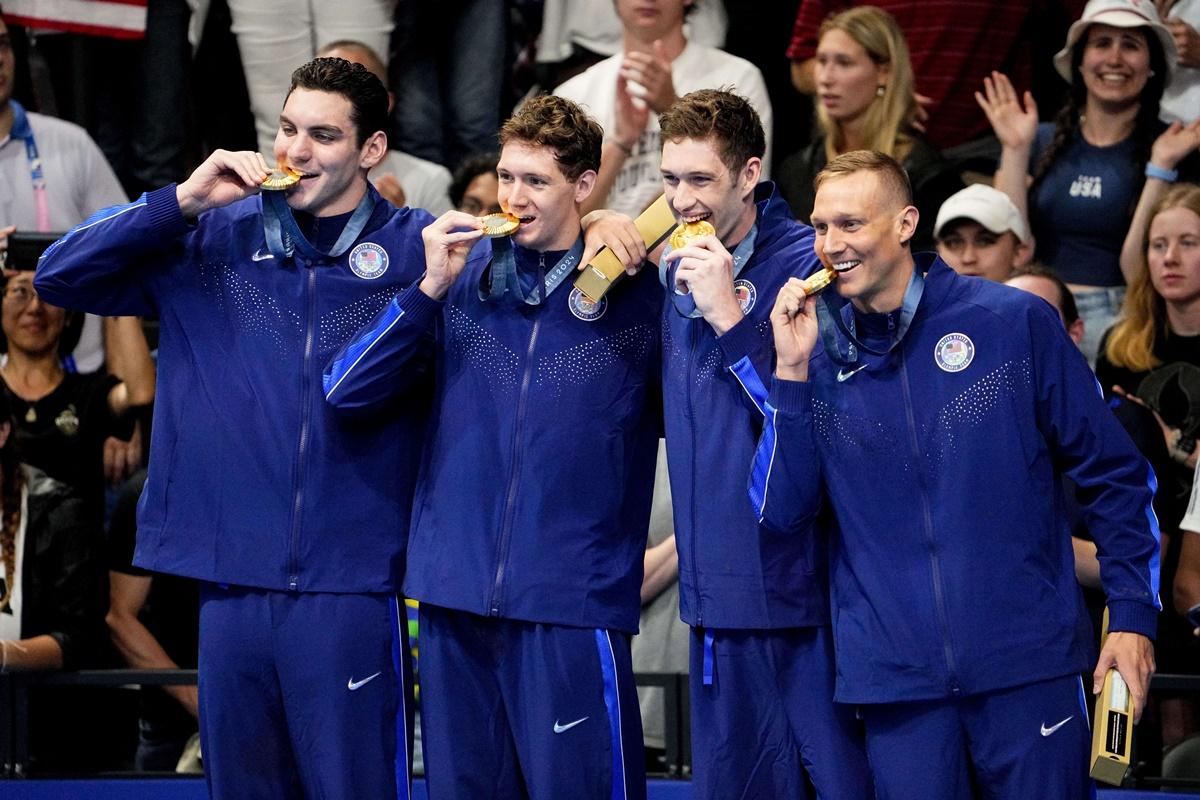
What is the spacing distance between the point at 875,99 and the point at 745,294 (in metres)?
2.56

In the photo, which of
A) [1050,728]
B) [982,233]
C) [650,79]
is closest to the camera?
[1050,728]

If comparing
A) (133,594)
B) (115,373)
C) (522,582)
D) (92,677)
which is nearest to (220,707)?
(522,582)

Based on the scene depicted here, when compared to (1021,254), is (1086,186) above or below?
above

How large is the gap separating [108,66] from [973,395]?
15.6 ft

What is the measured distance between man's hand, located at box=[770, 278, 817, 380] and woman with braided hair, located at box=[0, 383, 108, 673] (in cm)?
283

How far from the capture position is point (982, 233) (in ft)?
22.1

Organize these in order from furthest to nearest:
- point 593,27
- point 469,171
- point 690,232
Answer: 1. point 593,27
2. point 469,171
3. point 690,232

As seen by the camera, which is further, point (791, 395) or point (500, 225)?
point (500, 225)

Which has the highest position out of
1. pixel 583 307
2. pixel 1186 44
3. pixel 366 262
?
pixel 1186 44

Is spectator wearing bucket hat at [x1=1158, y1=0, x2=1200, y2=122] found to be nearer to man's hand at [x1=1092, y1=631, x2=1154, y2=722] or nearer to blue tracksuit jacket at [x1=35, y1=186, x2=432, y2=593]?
man's hand at [x1=1092, y1=631, x2=1154, y2=722]

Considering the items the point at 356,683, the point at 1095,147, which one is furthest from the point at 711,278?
the point at 1095,147

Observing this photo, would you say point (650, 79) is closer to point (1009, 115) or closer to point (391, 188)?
point (391, 188)

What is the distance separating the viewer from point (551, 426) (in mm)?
4617

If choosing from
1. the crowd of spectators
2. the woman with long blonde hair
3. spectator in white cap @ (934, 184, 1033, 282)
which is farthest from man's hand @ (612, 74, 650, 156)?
spectator in white cap @ (934, 184, 1033, 282)
